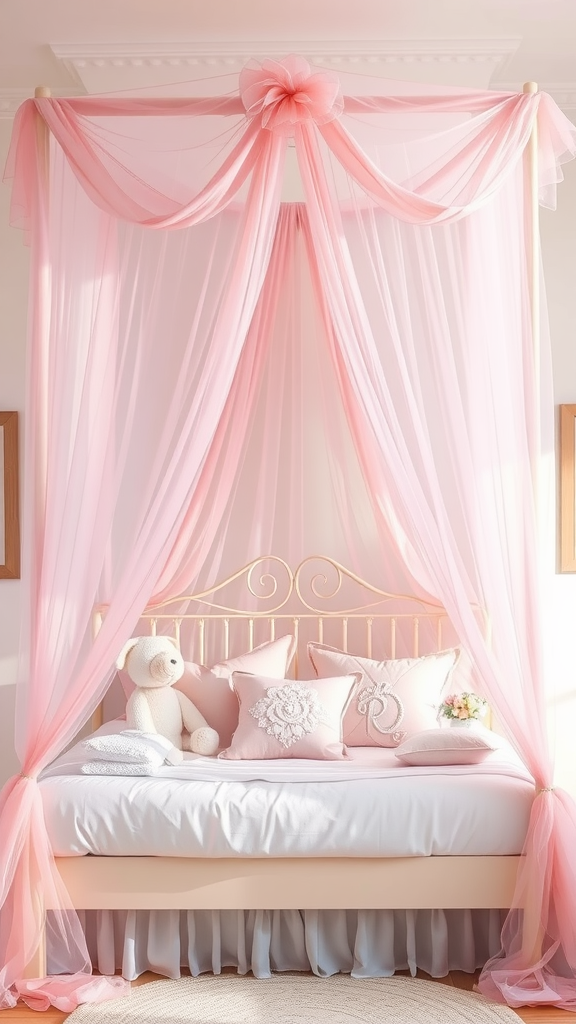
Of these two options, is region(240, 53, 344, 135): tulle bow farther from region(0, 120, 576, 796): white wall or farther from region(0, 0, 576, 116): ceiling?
region(0, 120, 576, 796): white wall

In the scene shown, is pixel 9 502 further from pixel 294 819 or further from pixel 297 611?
pixel 294 819

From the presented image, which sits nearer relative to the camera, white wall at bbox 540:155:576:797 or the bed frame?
the bed frame

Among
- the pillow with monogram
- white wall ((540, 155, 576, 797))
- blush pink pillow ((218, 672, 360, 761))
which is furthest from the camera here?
white wall ((540, 155, 576, 797))

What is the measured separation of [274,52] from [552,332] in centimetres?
168

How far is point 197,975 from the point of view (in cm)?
306

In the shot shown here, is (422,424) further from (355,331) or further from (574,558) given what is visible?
(574,558)

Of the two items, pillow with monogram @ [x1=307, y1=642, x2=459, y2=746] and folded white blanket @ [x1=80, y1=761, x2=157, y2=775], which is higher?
pillow with monogram @ [x1=307, y1=642, x2=459, y2=746]

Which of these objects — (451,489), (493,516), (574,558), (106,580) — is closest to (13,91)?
(106,580)

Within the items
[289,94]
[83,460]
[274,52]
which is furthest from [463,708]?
[274,52]

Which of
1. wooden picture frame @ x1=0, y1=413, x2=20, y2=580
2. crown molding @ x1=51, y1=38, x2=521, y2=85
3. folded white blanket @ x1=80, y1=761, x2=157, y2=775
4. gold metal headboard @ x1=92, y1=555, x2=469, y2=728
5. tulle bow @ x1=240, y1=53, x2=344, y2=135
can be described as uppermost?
crown molding @ x1=51, y1=38, x2=521, y2=85

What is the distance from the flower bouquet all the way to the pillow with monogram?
0.16 metres

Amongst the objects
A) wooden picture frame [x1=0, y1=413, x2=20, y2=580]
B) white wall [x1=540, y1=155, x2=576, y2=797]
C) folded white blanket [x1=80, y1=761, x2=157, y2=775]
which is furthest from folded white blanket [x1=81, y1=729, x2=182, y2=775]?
white wall [x1=540, y1=155, x2=576, y2=797]

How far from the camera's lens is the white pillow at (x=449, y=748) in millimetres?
3158

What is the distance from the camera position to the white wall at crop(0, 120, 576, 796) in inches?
170
